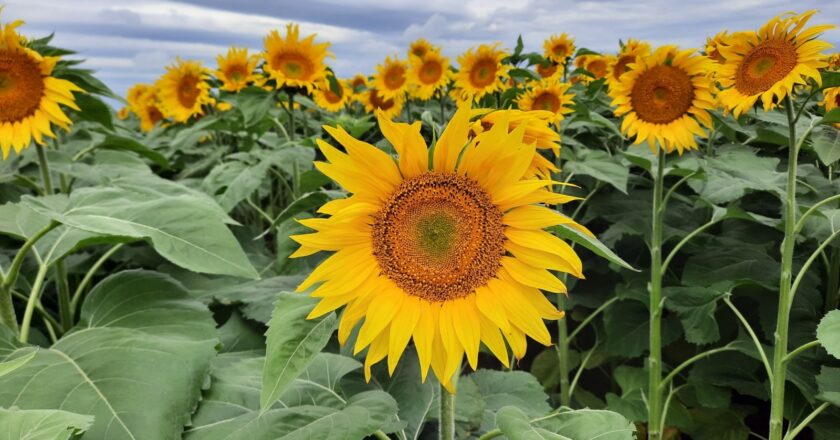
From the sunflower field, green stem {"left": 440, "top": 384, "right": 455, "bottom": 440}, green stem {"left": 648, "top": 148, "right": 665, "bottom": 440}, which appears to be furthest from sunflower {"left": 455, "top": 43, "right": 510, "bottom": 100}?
green stem {"left": 440, "top": 384, "right": 455, "bottom": 440}

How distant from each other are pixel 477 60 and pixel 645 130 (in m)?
1.93

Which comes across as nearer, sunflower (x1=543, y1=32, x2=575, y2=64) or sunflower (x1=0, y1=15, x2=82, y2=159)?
sunflower (x1=0, y1=15, x2=82, y2=159)

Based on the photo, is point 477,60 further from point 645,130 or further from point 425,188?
point 425,188

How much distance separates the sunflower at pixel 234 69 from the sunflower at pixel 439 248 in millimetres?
2855

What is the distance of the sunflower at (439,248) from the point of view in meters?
0.97

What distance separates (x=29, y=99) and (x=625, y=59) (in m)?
2.53

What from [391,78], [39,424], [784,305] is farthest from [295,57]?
[39,424]

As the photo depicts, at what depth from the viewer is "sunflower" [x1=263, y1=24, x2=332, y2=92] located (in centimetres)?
296

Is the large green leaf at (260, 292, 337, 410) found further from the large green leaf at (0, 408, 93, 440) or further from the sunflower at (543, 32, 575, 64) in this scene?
the sunflower at (543, 32, 575, 64)

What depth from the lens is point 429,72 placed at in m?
3.99

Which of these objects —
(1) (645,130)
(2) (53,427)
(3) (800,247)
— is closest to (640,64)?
(1) (645,130)

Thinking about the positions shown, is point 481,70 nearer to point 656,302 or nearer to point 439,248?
point 656,302

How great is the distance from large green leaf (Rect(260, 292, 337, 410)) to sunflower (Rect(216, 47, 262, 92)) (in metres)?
2.84

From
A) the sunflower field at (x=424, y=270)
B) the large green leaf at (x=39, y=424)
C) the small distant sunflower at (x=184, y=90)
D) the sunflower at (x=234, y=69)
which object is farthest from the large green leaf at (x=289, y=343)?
the small distant sunflower at (x=184, y=90)
